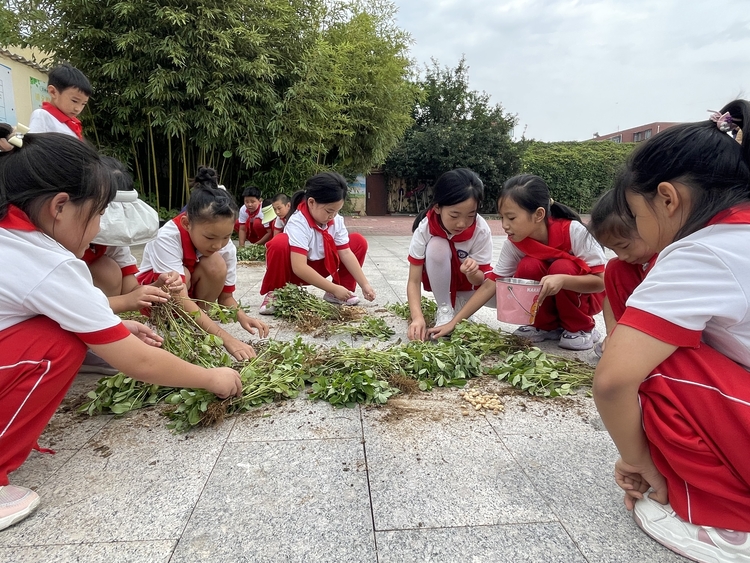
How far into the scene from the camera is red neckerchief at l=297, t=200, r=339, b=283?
12.4 ft

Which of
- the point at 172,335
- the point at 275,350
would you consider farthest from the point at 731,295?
the point at 172,335

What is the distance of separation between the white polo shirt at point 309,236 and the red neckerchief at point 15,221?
2.32 metres

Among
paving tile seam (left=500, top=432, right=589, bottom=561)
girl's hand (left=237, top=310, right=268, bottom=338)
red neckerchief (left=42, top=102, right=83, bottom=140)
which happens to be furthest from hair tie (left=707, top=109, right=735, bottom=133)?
red neckerchief (left=42, top=102, right=83, bottom=140)

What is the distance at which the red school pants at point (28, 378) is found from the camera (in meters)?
1.31

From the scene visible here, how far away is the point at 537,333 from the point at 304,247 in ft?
5.75

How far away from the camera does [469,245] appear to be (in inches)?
124

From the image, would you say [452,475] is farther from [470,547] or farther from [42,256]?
[42,256]

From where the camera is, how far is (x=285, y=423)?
1886 millimetres

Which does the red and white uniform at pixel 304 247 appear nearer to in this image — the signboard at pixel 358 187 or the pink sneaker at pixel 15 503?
the pink sneaker at pixel 15 503

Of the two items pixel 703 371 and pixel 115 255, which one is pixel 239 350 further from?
pixel 703 371

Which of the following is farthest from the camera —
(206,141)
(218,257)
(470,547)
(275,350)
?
(206,141)

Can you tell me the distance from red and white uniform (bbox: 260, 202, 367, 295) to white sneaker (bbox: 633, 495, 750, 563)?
280 cm

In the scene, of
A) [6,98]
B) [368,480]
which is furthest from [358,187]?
[368,480]

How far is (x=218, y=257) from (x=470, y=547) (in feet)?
7.30
